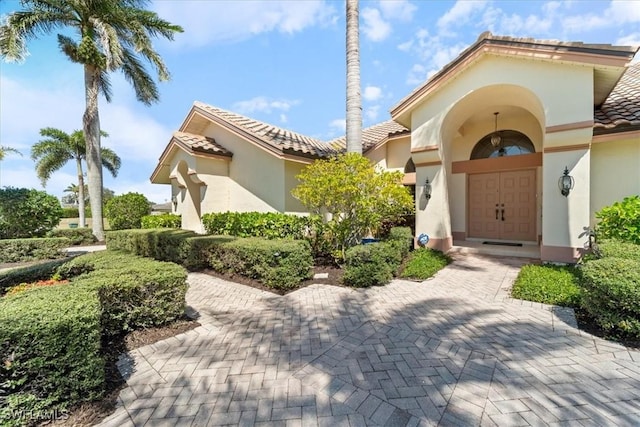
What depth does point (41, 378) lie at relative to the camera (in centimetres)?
278

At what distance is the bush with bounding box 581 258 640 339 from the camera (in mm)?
4000

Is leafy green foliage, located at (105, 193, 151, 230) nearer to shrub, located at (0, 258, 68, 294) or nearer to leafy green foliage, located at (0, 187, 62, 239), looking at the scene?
leafy green foliage, located at (0, 187, 62, 239)

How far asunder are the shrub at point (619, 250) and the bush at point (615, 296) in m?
0.70

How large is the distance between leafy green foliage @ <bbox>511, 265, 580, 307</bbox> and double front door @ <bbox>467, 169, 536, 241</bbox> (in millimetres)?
4653

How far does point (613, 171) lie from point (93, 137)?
24466mm

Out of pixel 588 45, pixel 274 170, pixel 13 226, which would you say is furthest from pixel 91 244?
pixel 588 45

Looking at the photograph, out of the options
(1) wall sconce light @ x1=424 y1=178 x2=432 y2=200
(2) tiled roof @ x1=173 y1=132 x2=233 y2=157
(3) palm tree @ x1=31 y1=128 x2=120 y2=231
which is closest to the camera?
(1) wall sconce light @ x1=424 y1=178 x2=432 y2=200

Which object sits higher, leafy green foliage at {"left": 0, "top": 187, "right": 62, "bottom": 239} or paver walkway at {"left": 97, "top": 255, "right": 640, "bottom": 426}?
leafy green foliage at {"left": 0, "top": 187, "right": 62, "bottom": 239}

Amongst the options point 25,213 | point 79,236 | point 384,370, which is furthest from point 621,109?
point 79,236

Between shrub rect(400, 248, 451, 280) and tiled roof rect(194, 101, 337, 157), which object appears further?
tiled roof rect(194, 101, 337, 157)

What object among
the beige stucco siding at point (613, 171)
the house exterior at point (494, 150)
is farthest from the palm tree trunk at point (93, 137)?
the beige stucco siding at point (613, 171)

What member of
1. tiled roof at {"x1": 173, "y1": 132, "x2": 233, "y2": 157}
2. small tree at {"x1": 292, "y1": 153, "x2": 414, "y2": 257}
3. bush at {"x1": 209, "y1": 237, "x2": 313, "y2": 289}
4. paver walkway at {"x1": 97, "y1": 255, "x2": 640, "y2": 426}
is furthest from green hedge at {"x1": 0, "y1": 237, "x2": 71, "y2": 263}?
small tree at {"x1": 292, "y1": 153, "x2": 414, "y2": 257}

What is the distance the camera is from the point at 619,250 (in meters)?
5.36

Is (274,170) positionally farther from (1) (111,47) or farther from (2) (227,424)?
(1) (111,47)
